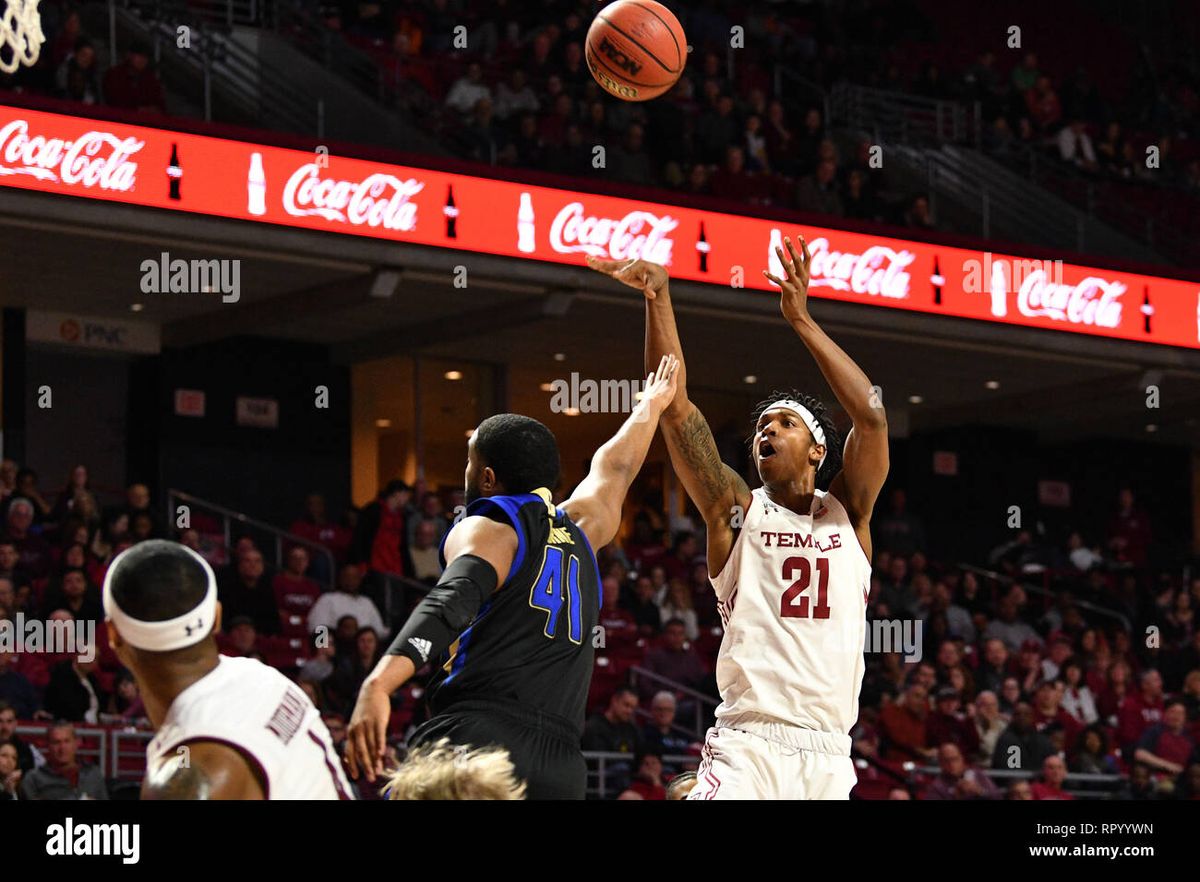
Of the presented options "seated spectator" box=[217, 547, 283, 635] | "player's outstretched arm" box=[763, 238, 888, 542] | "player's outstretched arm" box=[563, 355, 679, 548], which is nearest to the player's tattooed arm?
"player's outstretched arm" box=[563, 355, 679, 548]

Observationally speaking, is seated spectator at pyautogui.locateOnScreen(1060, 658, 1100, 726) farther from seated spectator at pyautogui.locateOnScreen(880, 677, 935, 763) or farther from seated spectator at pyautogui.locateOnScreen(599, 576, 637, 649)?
seated spectator at pyautogui.locateOnScreen(599, 576, 637, 649)

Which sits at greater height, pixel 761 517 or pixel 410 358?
pixel 410 358

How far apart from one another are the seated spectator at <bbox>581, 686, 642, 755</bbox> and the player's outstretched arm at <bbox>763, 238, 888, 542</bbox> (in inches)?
264

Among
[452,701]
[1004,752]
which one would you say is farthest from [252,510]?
[452,701]

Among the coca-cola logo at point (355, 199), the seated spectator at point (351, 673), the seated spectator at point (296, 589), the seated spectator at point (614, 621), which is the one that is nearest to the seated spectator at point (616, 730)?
the seated spectator at point (351, 673)

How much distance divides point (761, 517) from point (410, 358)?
1374 centimetres

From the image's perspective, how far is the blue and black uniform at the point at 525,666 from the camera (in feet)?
16.0

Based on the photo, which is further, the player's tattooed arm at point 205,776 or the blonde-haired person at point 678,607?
the blonde-haired person at point 678,607

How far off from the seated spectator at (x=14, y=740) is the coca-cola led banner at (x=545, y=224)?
473 centimetres

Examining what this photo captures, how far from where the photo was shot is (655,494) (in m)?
21.3

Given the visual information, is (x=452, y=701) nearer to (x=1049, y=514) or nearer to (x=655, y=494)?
(x=655, y=494)

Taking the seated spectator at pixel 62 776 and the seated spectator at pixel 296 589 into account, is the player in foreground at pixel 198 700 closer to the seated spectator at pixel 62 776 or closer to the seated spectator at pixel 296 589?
the seated spectator at pixel 62 776

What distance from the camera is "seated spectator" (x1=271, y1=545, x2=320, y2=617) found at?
14.6m

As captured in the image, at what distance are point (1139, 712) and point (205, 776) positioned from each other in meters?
14.8
